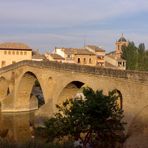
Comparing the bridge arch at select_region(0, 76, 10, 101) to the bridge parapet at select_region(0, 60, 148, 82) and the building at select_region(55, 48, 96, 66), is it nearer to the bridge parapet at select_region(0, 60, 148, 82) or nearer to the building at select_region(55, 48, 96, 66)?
the bridge parapet at select_region(0, 60, 148, 82)

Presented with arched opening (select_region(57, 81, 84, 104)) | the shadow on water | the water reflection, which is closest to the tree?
the shadow on water

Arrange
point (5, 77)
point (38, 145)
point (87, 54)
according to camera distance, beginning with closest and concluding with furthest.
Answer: point (38, 145) → point (5, 77) → point (87, 54)

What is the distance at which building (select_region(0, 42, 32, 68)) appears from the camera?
209ft

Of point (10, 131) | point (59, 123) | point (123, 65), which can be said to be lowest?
point (10, 131)

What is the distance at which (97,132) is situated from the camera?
13.4 m

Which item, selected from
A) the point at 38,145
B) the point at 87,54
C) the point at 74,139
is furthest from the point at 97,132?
the point at 87,54

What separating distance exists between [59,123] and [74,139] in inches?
31.8

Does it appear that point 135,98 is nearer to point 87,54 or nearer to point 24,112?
point 24,112

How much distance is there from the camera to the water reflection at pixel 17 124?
2774cm

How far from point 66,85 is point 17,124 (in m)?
6.21

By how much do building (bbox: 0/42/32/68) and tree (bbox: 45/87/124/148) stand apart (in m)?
50.9

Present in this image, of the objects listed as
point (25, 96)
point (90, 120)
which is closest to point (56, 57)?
point (25, 96)

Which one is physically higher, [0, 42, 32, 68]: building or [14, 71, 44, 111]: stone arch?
[0, 42, 32, 68]: building

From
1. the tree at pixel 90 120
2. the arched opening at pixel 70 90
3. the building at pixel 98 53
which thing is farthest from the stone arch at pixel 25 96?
the building at pixel 98 53
